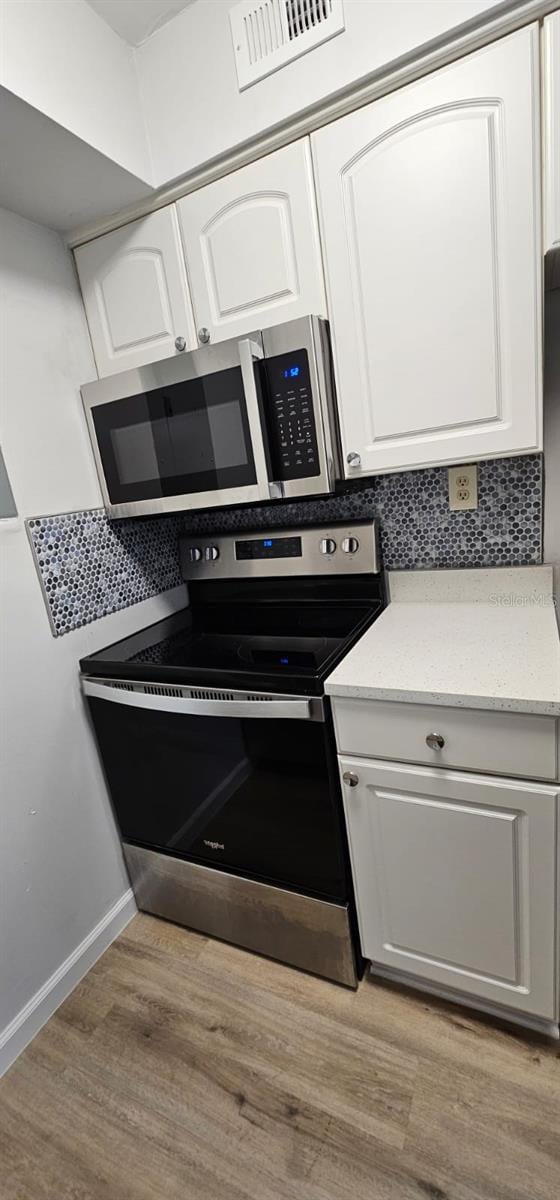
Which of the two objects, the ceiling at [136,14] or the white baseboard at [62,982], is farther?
the white baseboard at [62,982]

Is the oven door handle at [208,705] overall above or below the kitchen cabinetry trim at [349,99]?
below

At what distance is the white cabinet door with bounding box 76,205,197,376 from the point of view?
1312mm

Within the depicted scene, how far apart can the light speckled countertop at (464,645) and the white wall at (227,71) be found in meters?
1.11

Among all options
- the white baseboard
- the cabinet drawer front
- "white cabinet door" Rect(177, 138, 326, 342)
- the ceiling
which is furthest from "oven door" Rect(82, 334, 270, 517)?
the white baseboard

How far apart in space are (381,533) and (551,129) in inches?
36.2

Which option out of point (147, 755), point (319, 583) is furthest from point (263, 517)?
point (147, 755)

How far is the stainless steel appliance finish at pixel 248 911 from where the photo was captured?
4.33 ft

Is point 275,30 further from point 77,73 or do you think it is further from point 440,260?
point 440,260

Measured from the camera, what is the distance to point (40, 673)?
1357 mm

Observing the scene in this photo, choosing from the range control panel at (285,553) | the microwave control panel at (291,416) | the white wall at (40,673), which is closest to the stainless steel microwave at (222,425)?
the microwave control panel at (291,416)

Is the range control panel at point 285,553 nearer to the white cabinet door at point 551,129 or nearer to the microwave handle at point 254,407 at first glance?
the microwave handle at point 254,407

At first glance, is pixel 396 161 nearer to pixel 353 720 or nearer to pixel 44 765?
pixel 353 720

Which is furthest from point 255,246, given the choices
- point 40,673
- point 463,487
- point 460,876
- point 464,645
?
point 460,876

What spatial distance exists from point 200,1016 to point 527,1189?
2.52ft
